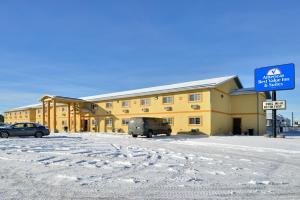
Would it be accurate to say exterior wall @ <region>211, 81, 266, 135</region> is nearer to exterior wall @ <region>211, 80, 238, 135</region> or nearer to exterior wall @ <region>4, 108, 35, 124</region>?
exterior wall @ <region>211, 80, 238, 135</region>

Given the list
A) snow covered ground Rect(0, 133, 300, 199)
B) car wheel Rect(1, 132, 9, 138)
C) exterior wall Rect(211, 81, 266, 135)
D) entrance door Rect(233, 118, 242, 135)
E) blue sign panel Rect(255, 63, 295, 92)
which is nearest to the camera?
snow covered ground Rect(0, 133, 300, 199)

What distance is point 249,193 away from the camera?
21.2ft

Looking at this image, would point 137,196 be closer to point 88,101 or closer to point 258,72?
point 258,72

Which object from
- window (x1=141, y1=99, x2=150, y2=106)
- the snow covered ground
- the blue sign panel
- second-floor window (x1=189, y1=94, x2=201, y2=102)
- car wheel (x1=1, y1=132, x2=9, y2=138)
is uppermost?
the blue sign panel

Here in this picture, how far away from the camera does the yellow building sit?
112ft

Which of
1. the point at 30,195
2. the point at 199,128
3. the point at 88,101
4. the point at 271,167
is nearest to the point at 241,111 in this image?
the point at 199,128

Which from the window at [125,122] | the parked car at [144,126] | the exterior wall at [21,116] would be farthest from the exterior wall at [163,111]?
the exterior wall at [21,116]

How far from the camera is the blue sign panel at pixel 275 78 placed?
2945 cm

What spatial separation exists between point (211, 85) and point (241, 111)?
744 centimetres

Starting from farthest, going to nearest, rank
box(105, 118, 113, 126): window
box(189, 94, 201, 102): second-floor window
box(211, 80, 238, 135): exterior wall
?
box(105, 118, 113, 126): window < box(189, 94, 201, 102): second-floor window < box(211, 80, 238, 135): exterior wall

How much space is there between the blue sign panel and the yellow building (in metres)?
4.42

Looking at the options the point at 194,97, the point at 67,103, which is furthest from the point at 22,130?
the point at 67,103

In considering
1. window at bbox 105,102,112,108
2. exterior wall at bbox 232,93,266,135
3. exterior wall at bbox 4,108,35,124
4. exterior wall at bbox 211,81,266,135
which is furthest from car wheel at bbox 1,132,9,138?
exterior wall at bbox 4,108,35,124

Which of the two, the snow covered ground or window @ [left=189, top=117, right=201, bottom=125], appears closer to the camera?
the snow covered ground
